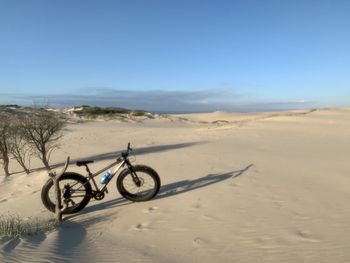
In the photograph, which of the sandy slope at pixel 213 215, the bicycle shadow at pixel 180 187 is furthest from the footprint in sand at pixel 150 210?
the bicycle shadow at pixel 180 187

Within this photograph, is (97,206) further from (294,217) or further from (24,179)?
(24,179)

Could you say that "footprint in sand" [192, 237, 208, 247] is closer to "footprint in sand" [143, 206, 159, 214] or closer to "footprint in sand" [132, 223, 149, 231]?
"footprint in sand" [132, 223, 149, 231]

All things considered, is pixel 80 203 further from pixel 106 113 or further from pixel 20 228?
pixel 106 113

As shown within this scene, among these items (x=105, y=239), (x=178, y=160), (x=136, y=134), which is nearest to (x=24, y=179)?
(x=178, y=160)

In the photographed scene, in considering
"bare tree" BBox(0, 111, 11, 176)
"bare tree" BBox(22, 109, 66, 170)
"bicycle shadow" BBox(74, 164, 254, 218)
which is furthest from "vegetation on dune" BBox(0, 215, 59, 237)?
"bare tree" BBox(0, 111, 11, 176)

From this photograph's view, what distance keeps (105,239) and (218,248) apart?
61.8 inches

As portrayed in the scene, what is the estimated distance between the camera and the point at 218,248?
519 centimetres

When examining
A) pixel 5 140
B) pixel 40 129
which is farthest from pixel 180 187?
pixel 5 140

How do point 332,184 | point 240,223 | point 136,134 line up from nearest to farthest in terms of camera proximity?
point 240,223, point 332,184, point 136,134

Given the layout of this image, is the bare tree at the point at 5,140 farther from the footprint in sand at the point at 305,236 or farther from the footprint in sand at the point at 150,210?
the footprint in sand at the point at 305,236

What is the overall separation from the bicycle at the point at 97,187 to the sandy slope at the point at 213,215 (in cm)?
22

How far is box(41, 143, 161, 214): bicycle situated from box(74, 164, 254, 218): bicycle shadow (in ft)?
0.67

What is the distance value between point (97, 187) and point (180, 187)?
1882 millimetres

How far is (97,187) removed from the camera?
7402 millimetres
